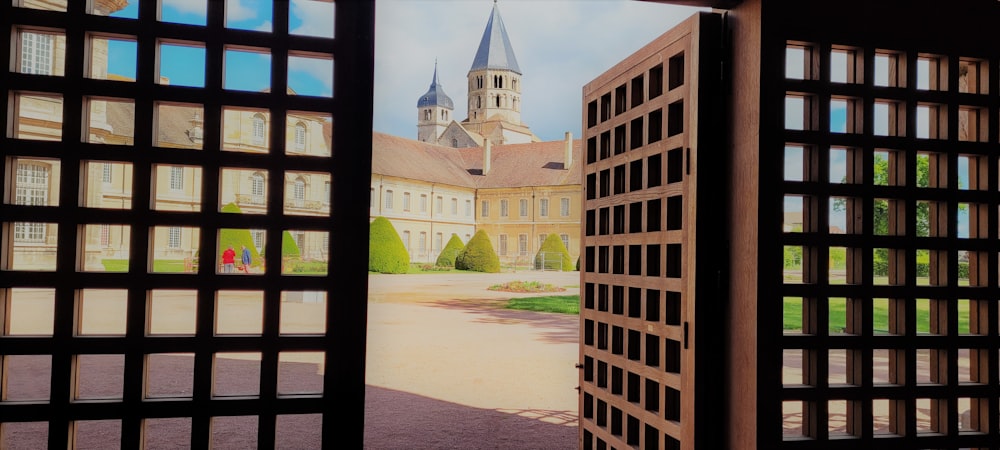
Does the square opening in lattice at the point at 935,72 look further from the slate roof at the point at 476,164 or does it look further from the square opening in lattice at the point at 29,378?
the slate roof at the point at 476,164

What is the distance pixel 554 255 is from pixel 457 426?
29722mm

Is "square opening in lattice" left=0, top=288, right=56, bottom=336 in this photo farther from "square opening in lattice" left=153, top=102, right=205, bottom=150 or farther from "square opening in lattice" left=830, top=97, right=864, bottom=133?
"square opening in lattice" left=830, top=97, right=864, bottom=133

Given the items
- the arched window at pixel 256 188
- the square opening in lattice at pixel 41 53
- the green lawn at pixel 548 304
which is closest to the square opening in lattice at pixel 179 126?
the arched window at pixel 256 188

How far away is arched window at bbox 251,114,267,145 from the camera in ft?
97.9

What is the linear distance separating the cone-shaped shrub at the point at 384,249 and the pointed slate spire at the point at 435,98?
52116 millimetres

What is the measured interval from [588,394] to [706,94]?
6.10 ft

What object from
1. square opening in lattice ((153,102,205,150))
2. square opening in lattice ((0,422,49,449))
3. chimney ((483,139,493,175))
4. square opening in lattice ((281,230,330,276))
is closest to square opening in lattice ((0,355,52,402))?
square opening in lattice ((0,422,49,449))

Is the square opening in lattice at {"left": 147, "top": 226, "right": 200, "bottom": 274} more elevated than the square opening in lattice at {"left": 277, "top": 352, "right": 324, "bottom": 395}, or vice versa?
the square opening in lattice at {"left": 147, "top": 226, "right": 200, "bottom": 274}

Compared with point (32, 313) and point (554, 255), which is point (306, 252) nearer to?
point (554, 255)

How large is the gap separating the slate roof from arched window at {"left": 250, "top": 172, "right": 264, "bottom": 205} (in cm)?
944

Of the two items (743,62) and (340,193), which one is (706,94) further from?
(340,193)

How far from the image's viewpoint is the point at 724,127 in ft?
8.68

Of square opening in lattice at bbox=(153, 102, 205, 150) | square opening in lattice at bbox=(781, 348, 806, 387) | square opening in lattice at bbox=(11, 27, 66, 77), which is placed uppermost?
square opening in lattice at bbox=(153, 102, 205, 150)

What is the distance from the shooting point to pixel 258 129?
103ft
